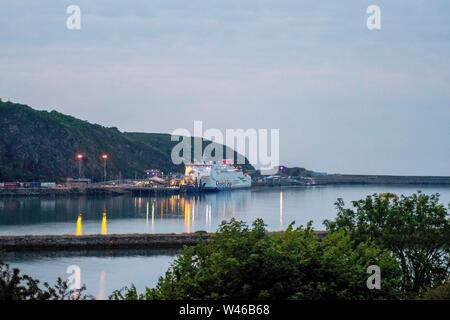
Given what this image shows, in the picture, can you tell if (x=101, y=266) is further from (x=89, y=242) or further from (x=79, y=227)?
(x=79, y=227)

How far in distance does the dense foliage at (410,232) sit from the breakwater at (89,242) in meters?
18.6

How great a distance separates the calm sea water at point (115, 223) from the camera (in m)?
32.5

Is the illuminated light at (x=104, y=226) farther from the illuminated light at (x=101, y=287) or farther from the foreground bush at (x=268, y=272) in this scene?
the foreground bush at (x=268, y=272)

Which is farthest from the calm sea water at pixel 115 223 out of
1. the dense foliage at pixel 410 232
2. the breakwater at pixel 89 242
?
the dense foliage at pixel 410 232

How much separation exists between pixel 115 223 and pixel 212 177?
65893mm

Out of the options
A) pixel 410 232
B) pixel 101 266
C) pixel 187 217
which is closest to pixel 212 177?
pixel 187 217

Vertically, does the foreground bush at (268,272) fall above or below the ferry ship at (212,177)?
below

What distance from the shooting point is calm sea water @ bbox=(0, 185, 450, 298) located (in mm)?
32531

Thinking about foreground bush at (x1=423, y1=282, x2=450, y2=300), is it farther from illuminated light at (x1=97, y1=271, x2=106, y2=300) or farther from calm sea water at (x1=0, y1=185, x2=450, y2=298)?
calm sea water at (x1=0, y1=185, x2=450, y2=298)

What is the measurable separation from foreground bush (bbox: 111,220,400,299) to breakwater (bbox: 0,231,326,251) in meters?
23.5

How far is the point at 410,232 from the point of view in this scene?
2250cm

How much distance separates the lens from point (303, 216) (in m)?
72.2

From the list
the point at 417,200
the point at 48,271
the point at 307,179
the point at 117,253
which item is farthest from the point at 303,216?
the point at 307,179
